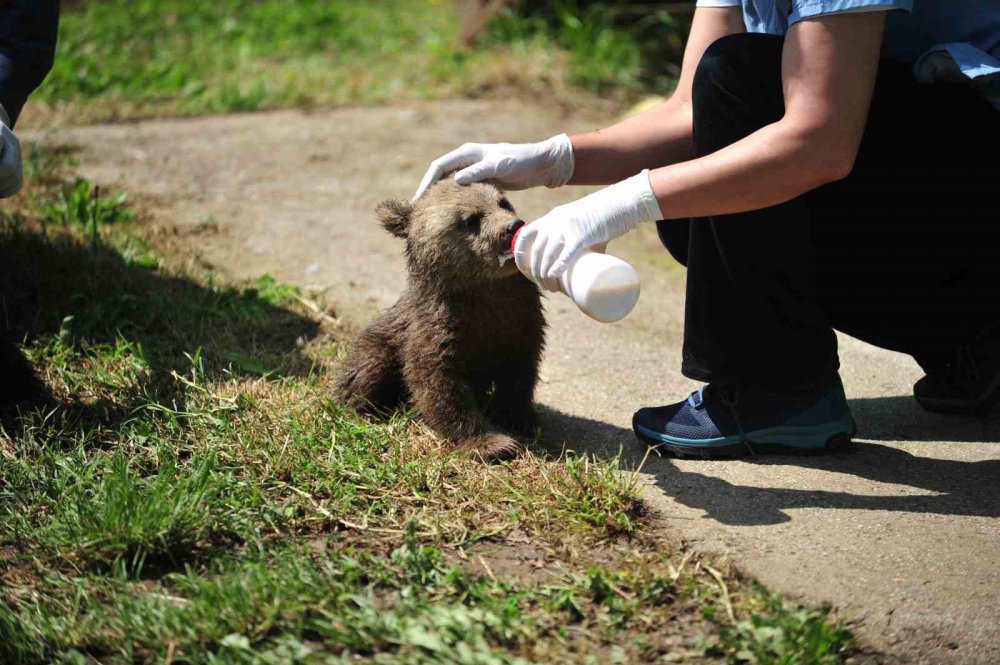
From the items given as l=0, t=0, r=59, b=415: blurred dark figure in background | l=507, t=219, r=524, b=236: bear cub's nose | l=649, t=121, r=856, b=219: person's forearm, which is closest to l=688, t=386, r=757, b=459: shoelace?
l=649, t=121, r=856, b=219: person's forearm

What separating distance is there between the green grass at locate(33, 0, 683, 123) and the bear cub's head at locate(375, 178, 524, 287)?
4289 mm

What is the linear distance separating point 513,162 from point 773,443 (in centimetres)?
122

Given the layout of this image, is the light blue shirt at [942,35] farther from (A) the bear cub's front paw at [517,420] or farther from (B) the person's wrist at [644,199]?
(A) the bear cub's front paw at [517,420]

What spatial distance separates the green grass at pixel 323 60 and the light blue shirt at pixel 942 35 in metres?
4.34

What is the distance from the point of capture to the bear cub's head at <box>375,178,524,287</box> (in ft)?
9.95

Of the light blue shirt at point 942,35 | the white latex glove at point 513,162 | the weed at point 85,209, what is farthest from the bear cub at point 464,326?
the weed at point 85,209

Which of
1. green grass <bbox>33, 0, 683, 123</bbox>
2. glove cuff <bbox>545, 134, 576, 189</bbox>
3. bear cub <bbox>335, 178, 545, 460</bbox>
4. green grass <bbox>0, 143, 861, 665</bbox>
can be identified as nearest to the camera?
green grass <bbox>0, 143, 861, 665</bbox>

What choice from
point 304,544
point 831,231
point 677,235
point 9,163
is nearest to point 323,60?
point 9,163

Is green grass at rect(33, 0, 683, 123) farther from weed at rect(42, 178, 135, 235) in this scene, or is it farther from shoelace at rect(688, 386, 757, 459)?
shoelace at rect(688, 386, 757, 459)

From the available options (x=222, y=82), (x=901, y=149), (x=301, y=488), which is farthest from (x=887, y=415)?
(x=222, y=82)

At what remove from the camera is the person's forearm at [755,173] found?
2.72 meters

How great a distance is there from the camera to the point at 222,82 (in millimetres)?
7383

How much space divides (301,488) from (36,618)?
0.77 metres

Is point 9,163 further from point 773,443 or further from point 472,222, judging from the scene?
point 773,443
